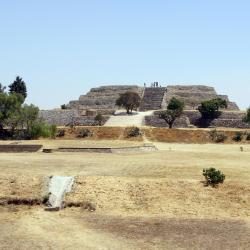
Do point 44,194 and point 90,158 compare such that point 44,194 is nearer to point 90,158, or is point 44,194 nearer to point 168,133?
point 90,158

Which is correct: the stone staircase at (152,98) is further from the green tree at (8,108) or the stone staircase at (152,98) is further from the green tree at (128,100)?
the green tree at (8,108)

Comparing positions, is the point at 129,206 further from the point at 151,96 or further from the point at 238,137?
the point at 151,96

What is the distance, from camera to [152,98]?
102250 mm

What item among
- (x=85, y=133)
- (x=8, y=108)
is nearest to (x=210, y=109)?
(x=85, y=133)

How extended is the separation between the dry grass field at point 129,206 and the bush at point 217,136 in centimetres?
2464

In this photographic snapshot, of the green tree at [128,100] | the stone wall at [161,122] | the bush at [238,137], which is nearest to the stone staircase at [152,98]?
A: the green tree at [128,100]

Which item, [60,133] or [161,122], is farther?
[161,122]

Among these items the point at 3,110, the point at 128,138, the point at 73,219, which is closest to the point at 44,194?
the point at 73,219

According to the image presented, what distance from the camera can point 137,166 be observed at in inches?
1538

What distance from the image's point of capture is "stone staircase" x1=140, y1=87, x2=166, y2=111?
321 ft

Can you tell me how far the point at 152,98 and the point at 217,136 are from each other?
3534 centimetres

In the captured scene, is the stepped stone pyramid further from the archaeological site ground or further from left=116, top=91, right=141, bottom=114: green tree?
the archaeological site ground

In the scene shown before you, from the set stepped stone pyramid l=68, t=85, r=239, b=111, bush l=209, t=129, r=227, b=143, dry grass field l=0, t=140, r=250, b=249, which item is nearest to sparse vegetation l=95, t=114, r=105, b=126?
stepped stone pyramid l=68, t=85, r=239, b=111

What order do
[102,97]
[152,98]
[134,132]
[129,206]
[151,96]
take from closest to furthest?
[129,206] < [134,132] < [152,98] < [151,96] < [102,97]
